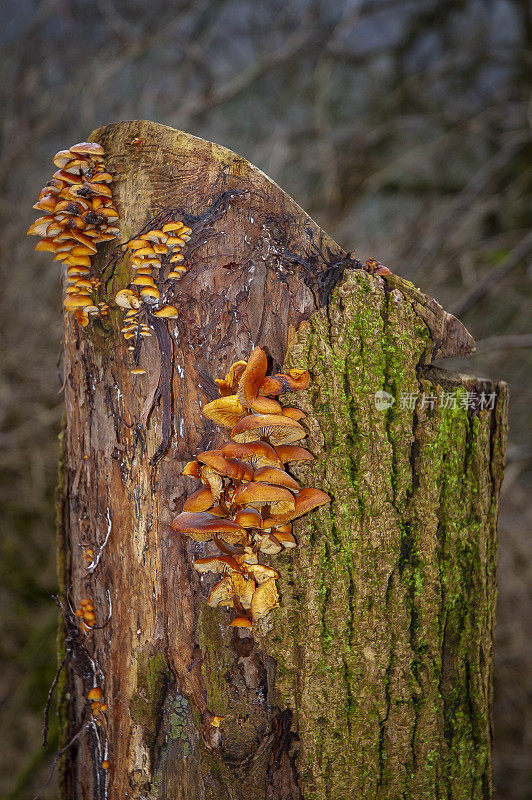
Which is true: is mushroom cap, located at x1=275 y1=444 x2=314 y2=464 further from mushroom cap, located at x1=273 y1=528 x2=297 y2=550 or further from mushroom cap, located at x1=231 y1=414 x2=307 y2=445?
mushroom cap, located at x1=273 y1=528 x2=297 y2=550

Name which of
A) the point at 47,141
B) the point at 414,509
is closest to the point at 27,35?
the point at 47,141

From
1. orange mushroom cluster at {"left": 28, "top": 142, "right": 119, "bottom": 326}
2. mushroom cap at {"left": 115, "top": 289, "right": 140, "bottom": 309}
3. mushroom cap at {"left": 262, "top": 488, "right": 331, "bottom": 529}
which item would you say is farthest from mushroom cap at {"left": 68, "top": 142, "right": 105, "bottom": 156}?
mushroom cap at {"left": 262, "top": 488, "right": 331, "bottom": 529}

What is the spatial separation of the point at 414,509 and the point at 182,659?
72cm

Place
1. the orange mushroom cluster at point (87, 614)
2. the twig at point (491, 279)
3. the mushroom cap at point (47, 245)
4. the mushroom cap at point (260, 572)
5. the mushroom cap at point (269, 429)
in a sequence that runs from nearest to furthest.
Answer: the mushroom cap at point (269, 429), the mushroom cap at point (260, 572), the mushroom cap at point (47, 245), the orange mushroom cluster at point (87, 614), the twig at point (491, 279)

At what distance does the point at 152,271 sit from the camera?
4.11ft

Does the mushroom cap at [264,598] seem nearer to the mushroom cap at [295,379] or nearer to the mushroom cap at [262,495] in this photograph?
the mushroom cap at [262,495]

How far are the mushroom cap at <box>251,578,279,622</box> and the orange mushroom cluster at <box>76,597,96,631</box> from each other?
52 centimetres

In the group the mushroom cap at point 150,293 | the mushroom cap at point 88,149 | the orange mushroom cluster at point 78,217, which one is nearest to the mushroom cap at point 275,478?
the mushroom cap at point 150,293

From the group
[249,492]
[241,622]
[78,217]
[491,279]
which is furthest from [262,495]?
[491,279]

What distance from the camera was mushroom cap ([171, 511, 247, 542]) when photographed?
1087mm

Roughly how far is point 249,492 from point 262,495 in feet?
0.10

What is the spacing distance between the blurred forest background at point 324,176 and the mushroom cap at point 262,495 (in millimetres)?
3209

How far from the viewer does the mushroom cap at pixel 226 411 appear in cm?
111

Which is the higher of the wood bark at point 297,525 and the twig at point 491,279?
the twig at point 491,279
